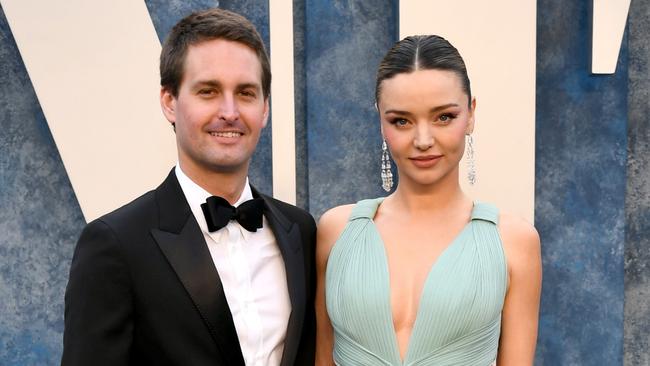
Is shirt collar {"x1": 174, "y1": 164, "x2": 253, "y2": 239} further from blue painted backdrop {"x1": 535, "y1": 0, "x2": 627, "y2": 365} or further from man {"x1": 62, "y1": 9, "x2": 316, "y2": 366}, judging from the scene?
blue painted backdrop {"x1": 535, "y1": 0, "x2": 627, "y2": 365}

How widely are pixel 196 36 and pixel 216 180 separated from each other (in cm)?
37

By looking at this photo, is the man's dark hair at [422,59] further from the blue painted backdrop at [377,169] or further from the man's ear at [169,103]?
the blue painted backdrop at [377,169]

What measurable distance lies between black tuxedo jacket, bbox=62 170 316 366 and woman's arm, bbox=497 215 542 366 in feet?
2.62

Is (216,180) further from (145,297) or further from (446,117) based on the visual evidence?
(446,117)

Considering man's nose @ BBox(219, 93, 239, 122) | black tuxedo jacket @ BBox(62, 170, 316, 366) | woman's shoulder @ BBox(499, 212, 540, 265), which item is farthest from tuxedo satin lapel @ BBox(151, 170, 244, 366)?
woman's shoulder @ BBox(499, 212, 540, 265)

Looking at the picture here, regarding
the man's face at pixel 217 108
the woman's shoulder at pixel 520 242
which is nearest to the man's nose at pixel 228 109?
the man's face at pixel 217 108

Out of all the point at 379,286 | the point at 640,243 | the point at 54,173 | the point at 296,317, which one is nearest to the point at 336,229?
the point at 379,286

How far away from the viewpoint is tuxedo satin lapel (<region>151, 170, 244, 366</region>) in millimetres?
1604

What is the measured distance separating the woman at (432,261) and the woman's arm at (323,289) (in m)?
0.05

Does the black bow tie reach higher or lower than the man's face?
lower

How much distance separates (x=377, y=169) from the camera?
3.48 m

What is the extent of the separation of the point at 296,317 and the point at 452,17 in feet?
6.56

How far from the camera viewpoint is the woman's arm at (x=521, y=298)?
194cm

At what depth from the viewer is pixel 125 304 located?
155cm
